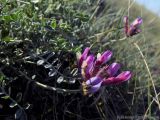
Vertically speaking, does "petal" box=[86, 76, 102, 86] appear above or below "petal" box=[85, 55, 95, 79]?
below

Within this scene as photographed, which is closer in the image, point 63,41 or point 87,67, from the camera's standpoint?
point 87,67

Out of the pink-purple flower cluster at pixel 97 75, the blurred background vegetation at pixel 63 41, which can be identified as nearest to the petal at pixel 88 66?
the pink-purple flower cluster at pixel 97 75

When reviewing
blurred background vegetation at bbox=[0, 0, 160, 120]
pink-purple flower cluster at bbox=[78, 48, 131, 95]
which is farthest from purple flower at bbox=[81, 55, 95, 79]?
blurred background vegetation at bbox=[0, 0, 160, 120]

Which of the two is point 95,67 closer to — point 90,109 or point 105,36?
point 90,109

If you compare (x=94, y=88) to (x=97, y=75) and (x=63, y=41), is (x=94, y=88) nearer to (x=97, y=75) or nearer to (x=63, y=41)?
(x=97, y=75)

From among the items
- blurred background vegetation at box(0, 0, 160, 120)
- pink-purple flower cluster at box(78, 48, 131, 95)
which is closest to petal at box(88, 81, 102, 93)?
pink-purple flower cluster at box(78, 48, 131, 95)

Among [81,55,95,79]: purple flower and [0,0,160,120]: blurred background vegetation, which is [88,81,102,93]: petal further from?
[0,0,160,120]: blurred background vegetation

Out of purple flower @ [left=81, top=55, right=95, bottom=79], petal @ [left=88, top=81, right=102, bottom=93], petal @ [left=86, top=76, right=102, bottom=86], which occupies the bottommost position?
petal @ [left=88, top=81, right=102, bottom=93]

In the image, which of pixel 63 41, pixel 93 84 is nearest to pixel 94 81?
pixel 93 84

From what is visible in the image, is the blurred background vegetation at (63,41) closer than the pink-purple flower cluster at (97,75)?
No

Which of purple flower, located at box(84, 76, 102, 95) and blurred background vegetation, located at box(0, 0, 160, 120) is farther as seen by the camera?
blurred background vegetation, located at box(0, 0, 160, 120)

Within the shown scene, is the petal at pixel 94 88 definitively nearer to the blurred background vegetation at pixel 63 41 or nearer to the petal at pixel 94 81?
the petal at pixel 94 81
